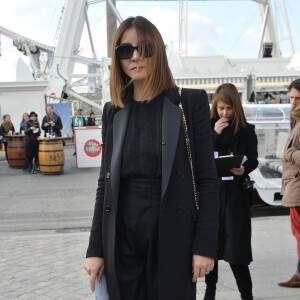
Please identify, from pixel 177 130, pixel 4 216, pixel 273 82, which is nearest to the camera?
pixel 177 130

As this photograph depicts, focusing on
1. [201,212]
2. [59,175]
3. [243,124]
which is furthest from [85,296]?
[59,175]

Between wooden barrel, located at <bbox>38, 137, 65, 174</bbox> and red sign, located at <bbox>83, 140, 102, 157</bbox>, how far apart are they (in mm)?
941

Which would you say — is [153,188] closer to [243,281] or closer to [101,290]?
[101,290]

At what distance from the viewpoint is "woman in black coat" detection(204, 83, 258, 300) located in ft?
10.2

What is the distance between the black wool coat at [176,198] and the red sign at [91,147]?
10465 millimetres

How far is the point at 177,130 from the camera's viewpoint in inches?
71.2

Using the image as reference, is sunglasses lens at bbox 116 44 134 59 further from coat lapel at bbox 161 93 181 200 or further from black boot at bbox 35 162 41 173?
black boot at bbox 35 162 41 173

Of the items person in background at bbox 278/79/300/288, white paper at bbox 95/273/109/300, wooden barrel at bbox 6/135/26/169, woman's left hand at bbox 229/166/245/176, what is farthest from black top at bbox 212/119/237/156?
wooden barrel at bbox 6/135/26/169

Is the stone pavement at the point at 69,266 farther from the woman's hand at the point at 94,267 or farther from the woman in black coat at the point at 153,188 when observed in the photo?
the woman in black coat at the point at 153,188

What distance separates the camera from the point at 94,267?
6.28ft

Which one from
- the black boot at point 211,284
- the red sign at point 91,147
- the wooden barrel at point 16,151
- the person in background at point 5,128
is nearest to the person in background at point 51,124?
the red sign at point 91,147

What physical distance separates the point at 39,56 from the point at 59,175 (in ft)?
93.6

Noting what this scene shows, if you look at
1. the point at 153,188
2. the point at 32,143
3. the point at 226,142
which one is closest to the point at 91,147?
the point at 32,143

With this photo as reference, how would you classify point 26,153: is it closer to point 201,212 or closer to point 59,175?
point 59,175
